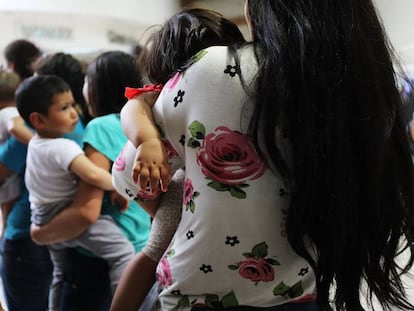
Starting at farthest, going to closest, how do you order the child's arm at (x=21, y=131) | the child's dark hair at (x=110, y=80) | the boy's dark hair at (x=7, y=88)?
1. the boy's dark hair at (x=7, y=88)
2. the child's arm at (x=21, y=131)
3. the child's dark hair at (x=110, y=80)

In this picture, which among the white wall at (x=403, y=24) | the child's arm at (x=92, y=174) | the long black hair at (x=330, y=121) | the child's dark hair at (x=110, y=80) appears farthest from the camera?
the white wall at (x=403, y=24)

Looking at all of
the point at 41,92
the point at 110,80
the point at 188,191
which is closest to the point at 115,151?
the point at 110,80

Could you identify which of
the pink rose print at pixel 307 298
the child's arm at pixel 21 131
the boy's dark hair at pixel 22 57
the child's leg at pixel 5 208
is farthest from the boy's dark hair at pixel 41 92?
the pink rose print at pixel 307 298

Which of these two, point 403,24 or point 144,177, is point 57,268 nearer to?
point 144,177

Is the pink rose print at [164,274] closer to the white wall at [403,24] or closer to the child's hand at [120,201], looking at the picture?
the child's hand at [120,201]

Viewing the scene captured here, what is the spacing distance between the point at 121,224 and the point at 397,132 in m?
0.75

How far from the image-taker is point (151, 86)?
0.67 meters

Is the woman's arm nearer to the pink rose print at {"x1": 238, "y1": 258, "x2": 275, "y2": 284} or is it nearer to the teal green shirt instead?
the teal green shirt

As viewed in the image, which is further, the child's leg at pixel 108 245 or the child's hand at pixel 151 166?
the child's leg at pixel 108 245

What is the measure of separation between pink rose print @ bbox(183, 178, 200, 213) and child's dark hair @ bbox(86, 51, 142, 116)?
23.7 inches

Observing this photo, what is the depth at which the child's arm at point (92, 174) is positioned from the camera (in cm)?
106

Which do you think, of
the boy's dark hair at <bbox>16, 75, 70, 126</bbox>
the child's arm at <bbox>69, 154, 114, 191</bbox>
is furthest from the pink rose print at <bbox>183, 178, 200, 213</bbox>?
the boy's dark hair at <bbox>16, 75, 70, 126</bbox>

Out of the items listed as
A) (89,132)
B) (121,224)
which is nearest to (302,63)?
(89,132)

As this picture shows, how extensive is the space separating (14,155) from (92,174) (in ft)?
1.41
